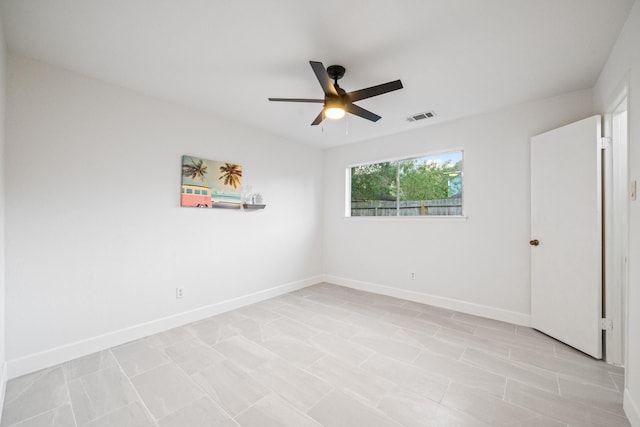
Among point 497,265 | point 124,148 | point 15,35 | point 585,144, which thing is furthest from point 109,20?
point 497,265

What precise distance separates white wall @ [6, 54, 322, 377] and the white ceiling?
13.5 inches

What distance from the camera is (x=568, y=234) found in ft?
8.68

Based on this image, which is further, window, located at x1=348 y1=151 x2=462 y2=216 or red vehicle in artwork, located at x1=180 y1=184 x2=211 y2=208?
window, located at x1=348 y1=151 x2=462 y2=216

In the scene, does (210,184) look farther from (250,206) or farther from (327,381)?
(327,381)

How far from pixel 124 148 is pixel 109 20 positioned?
1252 mm

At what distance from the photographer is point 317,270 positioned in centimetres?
512

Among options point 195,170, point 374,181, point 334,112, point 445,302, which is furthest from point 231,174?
point 445,302

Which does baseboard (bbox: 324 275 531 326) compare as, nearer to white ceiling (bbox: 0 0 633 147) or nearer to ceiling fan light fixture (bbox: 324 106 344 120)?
white ceiling (bbox: 0 0 633 147)

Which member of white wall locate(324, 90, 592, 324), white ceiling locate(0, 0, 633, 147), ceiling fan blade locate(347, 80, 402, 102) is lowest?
white wall locate(324, 90, 592, 324)

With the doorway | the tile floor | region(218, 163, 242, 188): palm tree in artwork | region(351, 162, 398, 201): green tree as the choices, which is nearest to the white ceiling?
the doorway

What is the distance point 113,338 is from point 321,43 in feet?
10.9

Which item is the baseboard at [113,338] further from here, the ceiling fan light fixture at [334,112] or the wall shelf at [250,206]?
the ceiling fan light fixture at [334,112]

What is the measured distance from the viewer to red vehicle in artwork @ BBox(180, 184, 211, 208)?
319 cm

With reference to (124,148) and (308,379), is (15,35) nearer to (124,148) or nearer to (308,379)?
(124,148)
